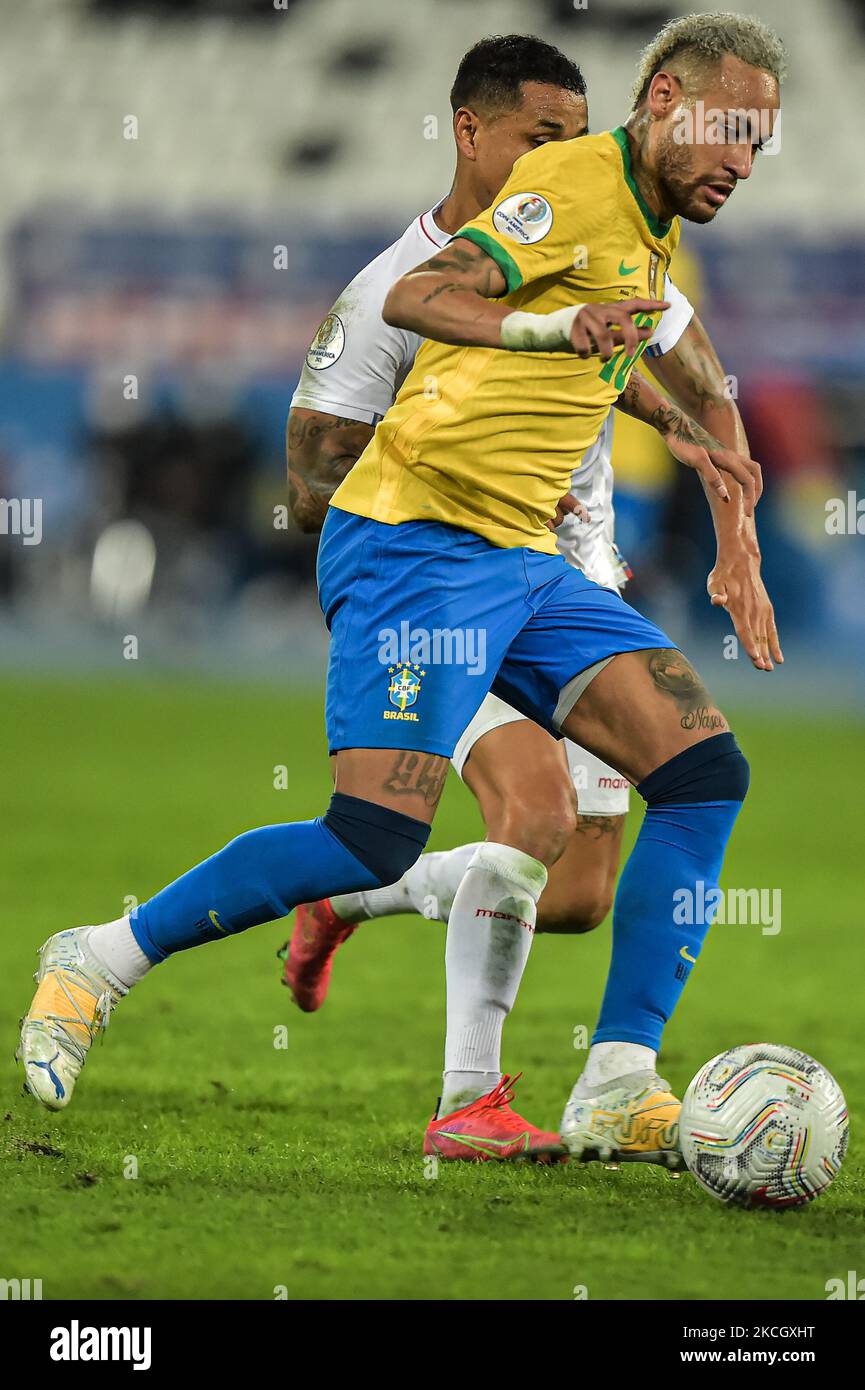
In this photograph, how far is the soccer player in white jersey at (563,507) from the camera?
14.1 ft

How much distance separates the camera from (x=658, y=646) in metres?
4.12

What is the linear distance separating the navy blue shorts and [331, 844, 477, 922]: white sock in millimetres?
862

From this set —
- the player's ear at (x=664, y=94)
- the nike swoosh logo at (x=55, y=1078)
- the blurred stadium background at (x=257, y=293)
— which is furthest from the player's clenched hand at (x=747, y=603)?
the blurred stadium background at (x=257, y=293)

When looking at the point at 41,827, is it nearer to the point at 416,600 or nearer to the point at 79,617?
the point at 416,600

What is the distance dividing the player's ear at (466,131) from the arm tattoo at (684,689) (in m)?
1.46

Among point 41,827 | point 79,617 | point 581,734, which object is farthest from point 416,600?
point 79,617

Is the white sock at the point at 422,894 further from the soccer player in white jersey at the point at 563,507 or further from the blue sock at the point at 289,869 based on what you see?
the blue sock at the point at 289,869

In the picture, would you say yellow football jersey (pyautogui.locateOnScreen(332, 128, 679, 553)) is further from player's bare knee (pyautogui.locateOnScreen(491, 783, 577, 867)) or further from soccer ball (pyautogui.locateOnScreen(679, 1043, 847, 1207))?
soccer ball (pyautogui.locateOnScreen(679, 1043, 847, 1207))

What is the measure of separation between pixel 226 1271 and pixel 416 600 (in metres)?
1.42

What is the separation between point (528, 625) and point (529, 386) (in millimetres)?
502

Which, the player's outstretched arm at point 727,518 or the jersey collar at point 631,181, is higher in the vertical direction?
the jersey collar at point 631,181

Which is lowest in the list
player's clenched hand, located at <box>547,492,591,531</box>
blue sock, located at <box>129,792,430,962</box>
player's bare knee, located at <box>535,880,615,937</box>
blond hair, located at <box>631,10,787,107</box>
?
player's bare knee, located at <box>535,880,615,937</box>

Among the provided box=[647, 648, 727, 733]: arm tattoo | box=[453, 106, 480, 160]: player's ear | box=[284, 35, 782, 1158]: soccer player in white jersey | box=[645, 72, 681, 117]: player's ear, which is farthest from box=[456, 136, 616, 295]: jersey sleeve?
box=[453, 106, 480, 160]: player's ear

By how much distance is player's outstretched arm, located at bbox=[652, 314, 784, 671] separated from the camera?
4.24m
